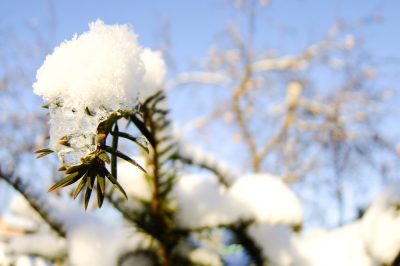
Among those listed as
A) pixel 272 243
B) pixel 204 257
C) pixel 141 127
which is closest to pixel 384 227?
pixel 272 243

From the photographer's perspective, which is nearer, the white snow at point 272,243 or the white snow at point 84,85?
the white snow at point 84,85

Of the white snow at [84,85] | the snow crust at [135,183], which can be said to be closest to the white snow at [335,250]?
the snow crust at [135,183]

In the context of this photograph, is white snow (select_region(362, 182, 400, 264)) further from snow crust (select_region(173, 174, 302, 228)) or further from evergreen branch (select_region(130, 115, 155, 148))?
evergreen branch (select_region(130, 115, 155, 148))

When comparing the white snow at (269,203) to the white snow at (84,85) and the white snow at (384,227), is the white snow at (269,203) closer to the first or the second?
the white snow at (384,227)

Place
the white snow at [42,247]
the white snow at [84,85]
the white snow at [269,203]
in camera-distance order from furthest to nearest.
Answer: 1. the white snow at [42,247]
2. the white snow at [269,203]
3. the white snow at [84,85]

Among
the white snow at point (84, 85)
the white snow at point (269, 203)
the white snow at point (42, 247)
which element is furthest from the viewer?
the white snow at point (42, 247)

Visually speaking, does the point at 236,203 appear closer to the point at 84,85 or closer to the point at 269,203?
the point at 269,203

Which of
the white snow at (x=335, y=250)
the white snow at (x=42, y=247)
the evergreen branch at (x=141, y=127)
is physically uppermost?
the evergreen branch at (x=141, y=127)

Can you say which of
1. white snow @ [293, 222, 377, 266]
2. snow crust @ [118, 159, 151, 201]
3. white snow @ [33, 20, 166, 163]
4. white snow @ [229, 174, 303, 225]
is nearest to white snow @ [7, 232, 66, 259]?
snow crust @ [118, 159, 151, 201]
